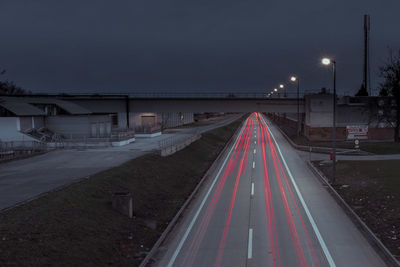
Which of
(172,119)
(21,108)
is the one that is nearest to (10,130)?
(21,108)

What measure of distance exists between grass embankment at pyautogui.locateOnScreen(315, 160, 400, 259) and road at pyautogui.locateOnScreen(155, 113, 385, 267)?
0.93 m

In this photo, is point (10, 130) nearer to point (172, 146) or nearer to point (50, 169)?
point (50, 169)

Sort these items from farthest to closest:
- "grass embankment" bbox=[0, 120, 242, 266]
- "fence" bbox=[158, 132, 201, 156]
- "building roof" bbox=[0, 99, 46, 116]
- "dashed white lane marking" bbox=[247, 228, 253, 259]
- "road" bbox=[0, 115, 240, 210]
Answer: "building roof" bbox=[0, 99, 46, 116], "fence" bbox=[158, 132, 201, 156], "road" bbox=[0, 115, 240, 210], "dashed white lane marking" bbox=[247, 228, 253, 259], "grass embankment" bbox=[0, 120, 242, 266]

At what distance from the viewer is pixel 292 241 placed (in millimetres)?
13367

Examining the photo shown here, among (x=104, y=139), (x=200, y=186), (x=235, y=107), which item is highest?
(x=235, y=107)

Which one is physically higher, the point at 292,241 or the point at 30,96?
the point at 30,96

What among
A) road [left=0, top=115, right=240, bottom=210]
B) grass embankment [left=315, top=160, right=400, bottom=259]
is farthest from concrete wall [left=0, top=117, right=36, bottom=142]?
grass embankment [left=315, top=160, right=400, bottom=259]

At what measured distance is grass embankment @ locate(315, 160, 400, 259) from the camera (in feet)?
46.5

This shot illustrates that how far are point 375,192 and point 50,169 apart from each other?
20187 millimetres

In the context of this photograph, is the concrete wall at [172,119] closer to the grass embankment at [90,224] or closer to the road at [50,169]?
the road at [50,169]

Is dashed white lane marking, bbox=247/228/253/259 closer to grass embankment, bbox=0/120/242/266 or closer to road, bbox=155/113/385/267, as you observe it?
road, bbox=155/113/385/267

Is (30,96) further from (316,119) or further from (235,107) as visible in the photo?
(316,119)

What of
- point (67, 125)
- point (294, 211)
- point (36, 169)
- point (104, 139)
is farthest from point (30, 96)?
point (294, 211)

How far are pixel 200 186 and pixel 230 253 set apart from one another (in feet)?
38.4
